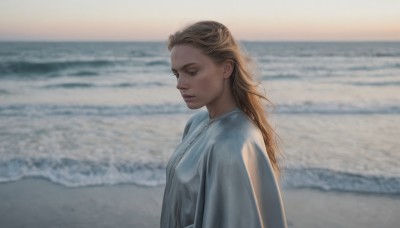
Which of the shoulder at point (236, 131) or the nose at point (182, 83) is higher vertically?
the nose at point (182, 83)

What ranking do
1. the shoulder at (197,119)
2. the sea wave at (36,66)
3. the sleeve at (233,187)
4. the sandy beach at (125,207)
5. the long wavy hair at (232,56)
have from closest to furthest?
1. the sleeve at (233,187)
2. the long wavy hair at (232,56)
3. the shoulder at (197,119)
4. the sandy beach at (125,207)
5. the sea wave at (36,66)

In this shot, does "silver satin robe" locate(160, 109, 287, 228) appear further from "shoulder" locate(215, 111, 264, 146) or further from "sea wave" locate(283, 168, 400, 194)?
"sea wave" locate(283, 168, 400, 194)

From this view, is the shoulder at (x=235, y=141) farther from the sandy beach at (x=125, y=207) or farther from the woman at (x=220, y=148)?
the sandy beach at (x=125, y=207)

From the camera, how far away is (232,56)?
1562 mm

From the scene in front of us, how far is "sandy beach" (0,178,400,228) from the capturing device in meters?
4.69

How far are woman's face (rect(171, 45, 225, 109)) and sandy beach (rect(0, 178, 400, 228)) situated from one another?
3366 millimetres

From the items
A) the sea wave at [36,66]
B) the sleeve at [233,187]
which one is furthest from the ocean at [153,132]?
the sea wave at [36,66]

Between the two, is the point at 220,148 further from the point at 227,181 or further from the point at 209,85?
the point at 209,85

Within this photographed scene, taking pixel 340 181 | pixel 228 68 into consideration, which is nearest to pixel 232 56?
pixel 228 68

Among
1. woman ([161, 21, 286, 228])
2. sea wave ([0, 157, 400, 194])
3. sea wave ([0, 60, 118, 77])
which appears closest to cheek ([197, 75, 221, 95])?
woman ([161, 21, 286, 228])

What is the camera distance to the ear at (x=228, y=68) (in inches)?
61.5

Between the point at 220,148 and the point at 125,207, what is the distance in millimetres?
4005

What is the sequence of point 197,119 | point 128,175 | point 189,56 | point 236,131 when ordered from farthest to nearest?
point 128,175, point 197,119, point 189,56, point 236,131

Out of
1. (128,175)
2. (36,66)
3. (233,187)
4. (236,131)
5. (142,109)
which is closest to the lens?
(233,187)
